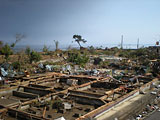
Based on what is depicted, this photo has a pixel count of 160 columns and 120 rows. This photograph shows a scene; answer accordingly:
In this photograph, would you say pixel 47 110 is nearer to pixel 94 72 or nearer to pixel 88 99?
pixel 88 99

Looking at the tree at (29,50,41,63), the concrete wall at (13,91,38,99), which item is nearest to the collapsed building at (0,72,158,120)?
the concrete wall at (13,91,38,99)

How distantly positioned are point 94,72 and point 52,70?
380 centimetres

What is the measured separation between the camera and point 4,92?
8398 mm

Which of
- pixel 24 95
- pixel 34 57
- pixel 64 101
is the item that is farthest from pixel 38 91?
pixel 34 57

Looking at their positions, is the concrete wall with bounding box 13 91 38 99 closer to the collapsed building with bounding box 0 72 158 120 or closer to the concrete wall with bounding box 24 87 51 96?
the collapsed building with bounding box 0 72 158 120

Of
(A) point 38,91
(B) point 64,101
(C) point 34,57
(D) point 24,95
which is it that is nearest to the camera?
(B) point 64,101

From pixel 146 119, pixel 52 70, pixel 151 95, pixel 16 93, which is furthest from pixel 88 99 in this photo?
pixel 52 70

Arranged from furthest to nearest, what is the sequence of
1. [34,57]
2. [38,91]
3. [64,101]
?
1. [34,57]
2. [38,91]
3. [64,101]

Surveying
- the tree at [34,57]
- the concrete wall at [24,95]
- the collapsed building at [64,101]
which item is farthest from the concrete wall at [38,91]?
the tree at [34,57]

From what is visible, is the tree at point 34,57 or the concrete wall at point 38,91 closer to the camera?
the concrete wall at point 38,91

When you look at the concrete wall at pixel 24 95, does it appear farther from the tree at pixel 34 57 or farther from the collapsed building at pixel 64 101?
the tree at pixel 34 57

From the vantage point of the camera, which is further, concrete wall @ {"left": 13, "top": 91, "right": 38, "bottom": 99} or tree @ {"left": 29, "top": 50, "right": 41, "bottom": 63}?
tree @ {"left": 29, "top": 50, "right": 41, "bottom": 63}

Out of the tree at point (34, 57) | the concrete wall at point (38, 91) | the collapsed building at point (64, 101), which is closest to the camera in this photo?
the collapsed building at point (64, 101)

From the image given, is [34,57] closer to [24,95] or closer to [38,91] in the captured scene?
[38,91]
